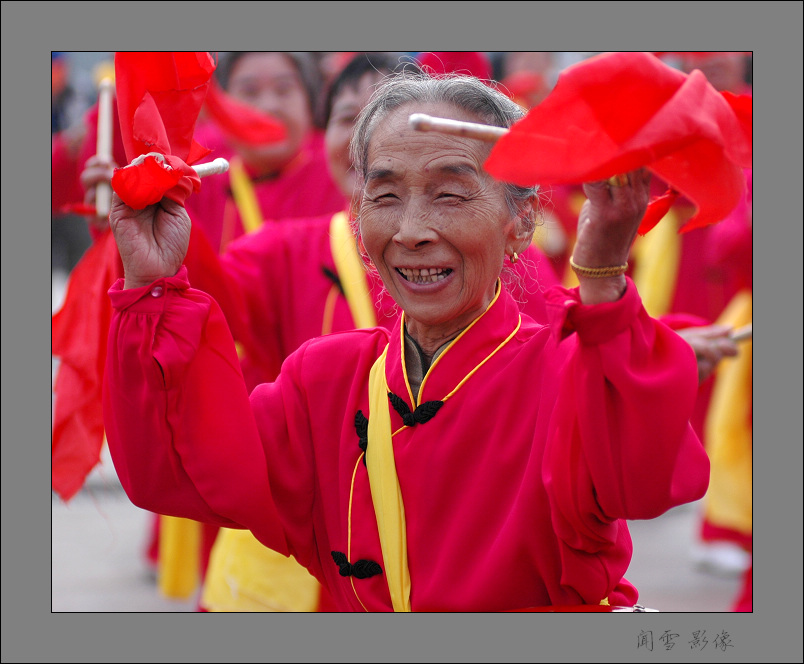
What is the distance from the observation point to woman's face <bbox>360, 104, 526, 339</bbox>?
2.14m

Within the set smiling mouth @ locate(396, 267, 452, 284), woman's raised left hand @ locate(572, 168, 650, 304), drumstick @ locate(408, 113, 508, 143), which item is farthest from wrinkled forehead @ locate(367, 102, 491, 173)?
woman's raised left hand @ locate(572, 168, 650, 304)

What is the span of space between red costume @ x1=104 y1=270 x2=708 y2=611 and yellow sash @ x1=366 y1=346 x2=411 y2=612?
0.02m

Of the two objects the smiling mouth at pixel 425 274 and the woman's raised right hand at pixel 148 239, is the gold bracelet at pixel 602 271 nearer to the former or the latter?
the smiling mouth at pixel 425 274

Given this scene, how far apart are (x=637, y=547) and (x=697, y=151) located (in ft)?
17.3

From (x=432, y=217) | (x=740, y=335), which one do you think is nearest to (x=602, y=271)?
(x=432, y=217)

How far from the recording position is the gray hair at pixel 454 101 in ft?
7.30

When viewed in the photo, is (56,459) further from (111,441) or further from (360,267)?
(360,267)

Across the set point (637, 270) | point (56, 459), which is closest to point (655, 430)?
point (56, 459)

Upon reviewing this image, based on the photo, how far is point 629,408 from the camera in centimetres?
179

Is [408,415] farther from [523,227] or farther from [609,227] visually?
[609,227]

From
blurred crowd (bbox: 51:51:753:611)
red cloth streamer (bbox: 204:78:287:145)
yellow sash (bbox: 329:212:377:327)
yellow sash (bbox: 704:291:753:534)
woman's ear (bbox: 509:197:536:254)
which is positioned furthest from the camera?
yellow sash (bbox: 704:291:753:534)

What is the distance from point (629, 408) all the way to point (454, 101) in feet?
2.51

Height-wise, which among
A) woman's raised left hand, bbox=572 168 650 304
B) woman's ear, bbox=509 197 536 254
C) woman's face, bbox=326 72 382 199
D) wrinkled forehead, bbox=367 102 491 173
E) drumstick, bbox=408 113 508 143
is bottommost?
woman's raised left hand, bbox=572 168 650 304

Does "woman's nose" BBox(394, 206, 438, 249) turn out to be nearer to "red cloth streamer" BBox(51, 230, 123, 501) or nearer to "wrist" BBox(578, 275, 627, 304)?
"wrist" BBox(578, 275, 627, 304)
